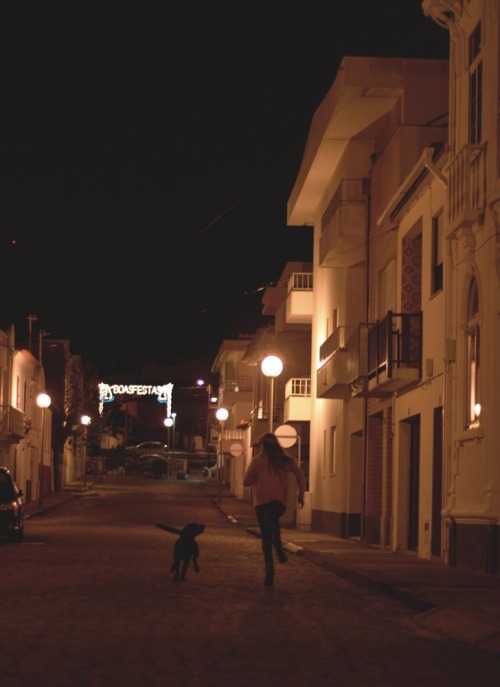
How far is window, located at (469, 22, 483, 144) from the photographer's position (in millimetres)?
17141

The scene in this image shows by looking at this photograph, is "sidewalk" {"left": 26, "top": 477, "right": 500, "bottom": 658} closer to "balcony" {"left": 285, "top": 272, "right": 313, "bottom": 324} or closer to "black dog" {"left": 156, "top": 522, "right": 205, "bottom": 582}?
"black dog" {"left": 156, "top": 522, "right": 205, "bottom": 582}

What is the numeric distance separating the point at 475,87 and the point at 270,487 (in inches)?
262

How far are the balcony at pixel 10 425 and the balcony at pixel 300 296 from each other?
487 inches

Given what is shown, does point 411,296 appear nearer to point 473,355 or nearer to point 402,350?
point 402,350

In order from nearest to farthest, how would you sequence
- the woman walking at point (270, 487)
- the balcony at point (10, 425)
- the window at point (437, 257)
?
the woman walking at point (270, 487), the window at point (437, 257), the balcony at point (10, 425)

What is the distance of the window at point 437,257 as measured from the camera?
2038 cm

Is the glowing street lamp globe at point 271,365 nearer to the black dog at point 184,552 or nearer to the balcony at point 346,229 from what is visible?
the balcony at point 346,229

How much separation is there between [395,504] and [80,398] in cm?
4969

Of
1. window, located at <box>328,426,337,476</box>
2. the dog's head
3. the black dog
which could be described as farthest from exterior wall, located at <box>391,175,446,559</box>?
window, located at <box>328,426,337,476</box>

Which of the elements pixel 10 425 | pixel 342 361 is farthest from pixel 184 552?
pixel 10 425

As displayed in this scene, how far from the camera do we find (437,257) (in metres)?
20.7

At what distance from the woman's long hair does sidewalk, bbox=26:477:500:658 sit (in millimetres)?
1819

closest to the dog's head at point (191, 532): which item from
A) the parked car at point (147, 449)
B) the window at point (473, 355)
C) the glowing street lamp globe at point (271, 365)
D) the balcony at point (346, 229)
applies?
the window at point (473, 355)

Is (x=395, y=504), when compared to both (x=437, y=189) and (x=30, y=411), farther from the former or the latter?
(x=30, y=411)
